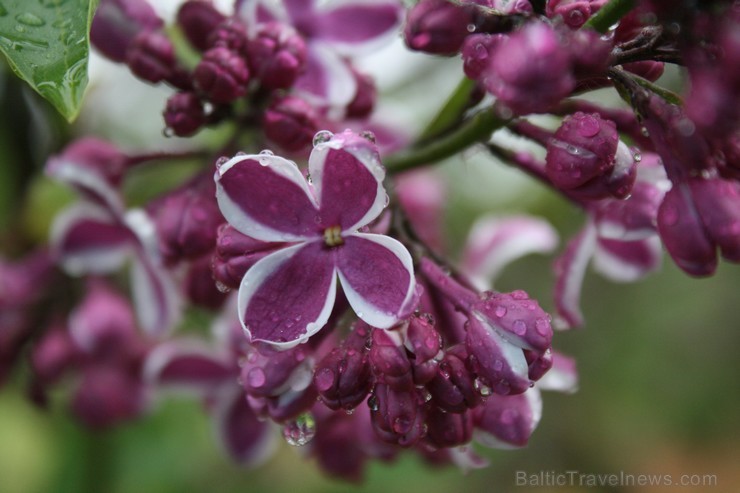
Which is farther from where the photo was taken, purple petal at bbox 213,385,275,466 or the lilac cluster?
purple petal at bbox 213,385,275,466

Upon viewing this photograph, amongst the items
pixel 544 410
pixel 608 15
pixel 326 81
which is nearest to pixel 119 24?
pixel 326 81

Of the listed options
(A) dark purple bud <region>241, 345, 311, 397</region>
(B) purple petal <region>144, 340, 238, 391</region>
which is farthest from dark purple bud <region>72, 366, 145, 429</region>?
(A) dark purple bud <region>241, 345, 311, 397</region>

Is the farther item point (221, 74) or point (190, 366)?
point (190, 366)

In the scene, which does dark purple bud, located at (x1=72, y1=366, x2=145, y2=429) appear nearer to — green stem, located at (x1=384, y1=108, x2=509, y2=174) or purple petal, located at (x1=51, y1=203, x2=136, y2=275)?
purple petal, located at (x1=51, y1=203, x2=136, y2=275)

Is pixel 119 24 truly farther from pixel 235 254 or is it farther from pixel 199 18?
pixel 235 254

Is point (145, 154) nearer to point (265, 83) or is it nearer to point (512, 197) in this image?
point (265, 83)

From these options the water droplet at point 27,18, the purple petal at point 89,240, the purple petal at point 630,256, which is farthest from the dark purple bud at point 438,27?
the purple petal at point 89,240

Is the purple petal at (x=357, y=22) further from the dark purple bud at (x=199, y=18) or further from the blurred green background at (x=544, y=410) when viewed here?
the blurred green background at (x=544, y=410)
